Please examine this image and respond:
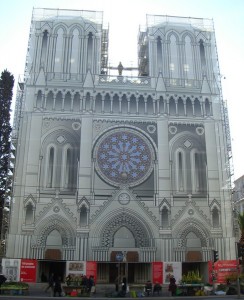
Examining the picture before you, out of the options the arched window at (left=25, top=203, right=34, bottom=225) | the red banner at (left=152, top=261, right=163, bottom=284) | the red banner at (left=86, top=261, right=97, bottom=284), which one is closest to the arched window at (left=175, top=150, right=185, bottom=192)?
the red banner at (left=152, top=261, right=163, bottom=284)

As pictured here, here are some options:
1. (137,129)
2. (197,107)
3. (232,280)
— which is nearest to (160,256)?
(232,280)

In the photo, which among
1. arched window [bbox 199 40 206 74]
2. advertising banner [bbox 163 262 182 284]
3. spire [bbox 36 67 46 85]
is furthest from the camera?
arched window [bbox 199 40 206 74]

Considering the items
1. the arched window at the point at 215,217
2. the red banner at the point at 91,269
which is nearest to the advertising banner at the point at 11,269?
the red banner at the point at 91,269

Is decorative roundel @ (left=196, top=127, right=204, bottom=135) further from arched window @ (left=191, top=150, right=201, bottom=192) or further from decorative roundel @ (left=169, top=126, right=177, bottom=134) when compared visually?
decorative roundel @ (left=169, top=126, right=177, bottom=134)

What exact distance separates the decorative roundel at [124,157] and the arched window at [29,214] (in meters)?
6.09

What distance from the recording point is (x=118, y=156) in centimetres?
3188

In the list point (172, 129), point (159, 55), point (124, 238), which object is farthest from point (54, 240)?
point (159, 55)

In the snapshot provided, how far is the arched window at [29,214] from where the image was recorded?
95.6 feet

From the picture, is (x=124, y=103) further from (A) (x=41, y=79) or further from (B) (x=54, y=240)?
(B) (x=54, y=240)

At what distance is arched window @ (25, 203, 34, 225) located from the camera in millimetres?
29141

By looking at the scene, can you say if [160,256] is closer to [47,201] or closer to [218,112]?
[47,201]

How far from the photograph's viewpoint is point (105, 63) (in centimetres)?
4209

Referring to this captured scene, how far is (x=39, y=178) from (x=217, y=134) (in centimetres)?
1556

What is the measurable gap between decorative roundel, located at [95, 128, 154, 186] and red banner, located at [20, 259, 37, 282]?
8.58m
